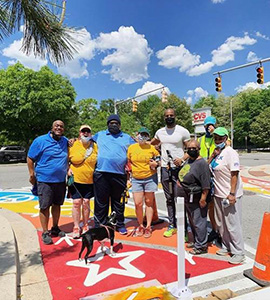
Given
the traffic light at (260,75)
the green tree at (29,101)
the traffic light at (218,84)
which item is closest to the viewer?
the traffic light at (260,75)

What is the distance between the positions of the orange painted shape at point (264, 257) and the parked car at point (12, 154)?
25199 millimetres

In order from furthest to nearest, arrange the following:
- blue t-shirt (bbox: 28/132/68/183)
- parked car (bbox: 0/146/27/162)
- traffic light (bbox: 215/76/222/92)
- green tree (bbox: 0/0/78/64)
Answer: parked car (bbox: 0/146/27/162)
traffic light (bbox: 215/76/222/92)
blue t-shirt (bbox: 28/132/68/183)
green tree (bbox: 0/0/78/64)

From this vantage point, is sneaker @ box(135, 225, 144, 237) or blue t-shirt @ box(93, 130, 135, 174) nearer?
blue t-shirt @ box(93, 130, 135, 174)

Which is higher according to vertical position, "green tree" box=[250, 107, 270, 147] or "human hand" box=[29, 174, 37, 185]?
"green tree" box=[250, 107, 270, 147]

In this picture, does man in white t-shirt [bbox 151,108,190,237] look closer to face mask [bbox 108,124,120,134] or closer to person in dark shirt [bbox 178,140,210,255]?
A: person in dark shirt [bbox 178,140,210,255]

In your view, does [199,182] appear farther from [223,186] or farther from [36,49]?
[36,49]

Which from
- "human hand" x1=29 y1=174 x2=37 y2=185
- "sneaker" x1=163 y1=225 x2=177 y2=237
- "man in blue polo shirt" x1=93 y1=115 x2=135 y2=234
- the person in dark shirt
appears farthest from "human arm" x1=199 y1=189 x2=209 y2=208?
"human hand" x1=29 y1=174 x2=37 y2=185

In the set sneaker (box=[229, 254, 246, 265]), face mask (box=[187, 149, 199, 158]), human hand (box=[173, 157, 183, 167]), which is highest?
face mask (box=[187, 149, 199, 158])

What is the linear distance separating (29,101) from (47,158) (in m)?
18.5

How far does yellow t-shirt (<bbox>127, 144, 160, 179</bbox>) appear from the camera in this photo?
4.34 metres

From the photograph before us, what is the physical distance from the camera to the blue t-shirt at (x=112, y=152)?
418 cm

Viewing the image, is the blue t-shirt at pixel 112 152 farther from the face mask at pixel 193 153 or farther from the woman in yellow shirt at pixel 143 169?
the face mask at pixel 193 153

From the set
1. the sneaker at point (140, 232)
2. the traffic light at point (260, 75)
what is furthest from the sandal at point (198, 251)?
the traffic light at point (260, 75)

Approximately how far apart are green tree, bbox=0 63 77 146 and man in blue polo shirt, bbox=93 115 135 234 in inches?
712
